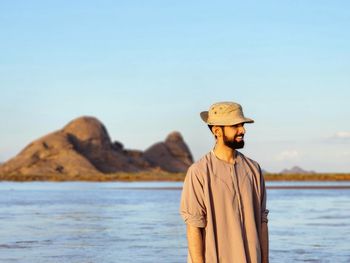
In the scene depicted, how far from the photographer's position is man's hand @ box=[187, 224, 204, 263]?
16.8 feet

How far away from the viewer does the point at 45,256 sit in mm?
18234

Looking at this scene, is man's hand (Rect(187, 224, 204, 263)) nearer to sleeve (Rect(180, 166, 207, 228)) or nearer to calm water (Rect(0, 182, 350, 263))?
sleeve (Rect(180, 166, 207, 228))

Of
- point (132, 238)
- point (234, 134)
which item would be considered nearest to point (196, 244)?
point (234, 134)

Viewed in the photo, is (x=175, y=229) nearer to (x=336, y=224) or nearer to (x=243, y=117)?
(x=336, y=224)

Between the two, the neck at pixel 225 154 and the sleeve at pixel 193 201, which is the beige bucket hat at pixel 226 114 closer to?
the neck at pixel 225 154

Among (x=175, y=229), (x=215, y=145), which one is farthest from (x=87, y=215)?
(x=215, y=145)

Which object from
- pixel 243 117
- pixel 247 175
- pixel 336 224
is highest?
pixel 243 117

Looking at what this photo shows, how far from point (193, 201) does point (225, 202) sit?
20 centimetres

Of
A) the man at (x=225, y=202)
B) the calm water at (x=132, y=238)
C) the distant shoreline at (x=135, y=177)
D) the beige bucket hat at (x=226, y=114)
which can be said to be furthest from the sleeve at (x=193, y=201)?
the distant shoreline at (x=135, y=177)

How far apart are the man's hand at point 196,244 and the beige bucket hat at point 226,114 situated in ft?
2.24

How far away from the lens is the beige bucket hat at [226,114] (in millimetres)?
5277

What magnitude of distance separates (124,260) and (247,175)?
1241 cm

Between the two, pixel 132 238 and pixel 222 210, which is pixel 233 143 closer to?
pixel 222 210

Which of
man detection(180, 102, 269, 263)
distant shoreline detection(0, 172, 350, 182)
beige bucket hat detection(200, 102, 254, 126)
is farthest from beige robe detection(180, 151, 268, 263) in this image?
distant shoreline detection(0, 172, 350, 182)
